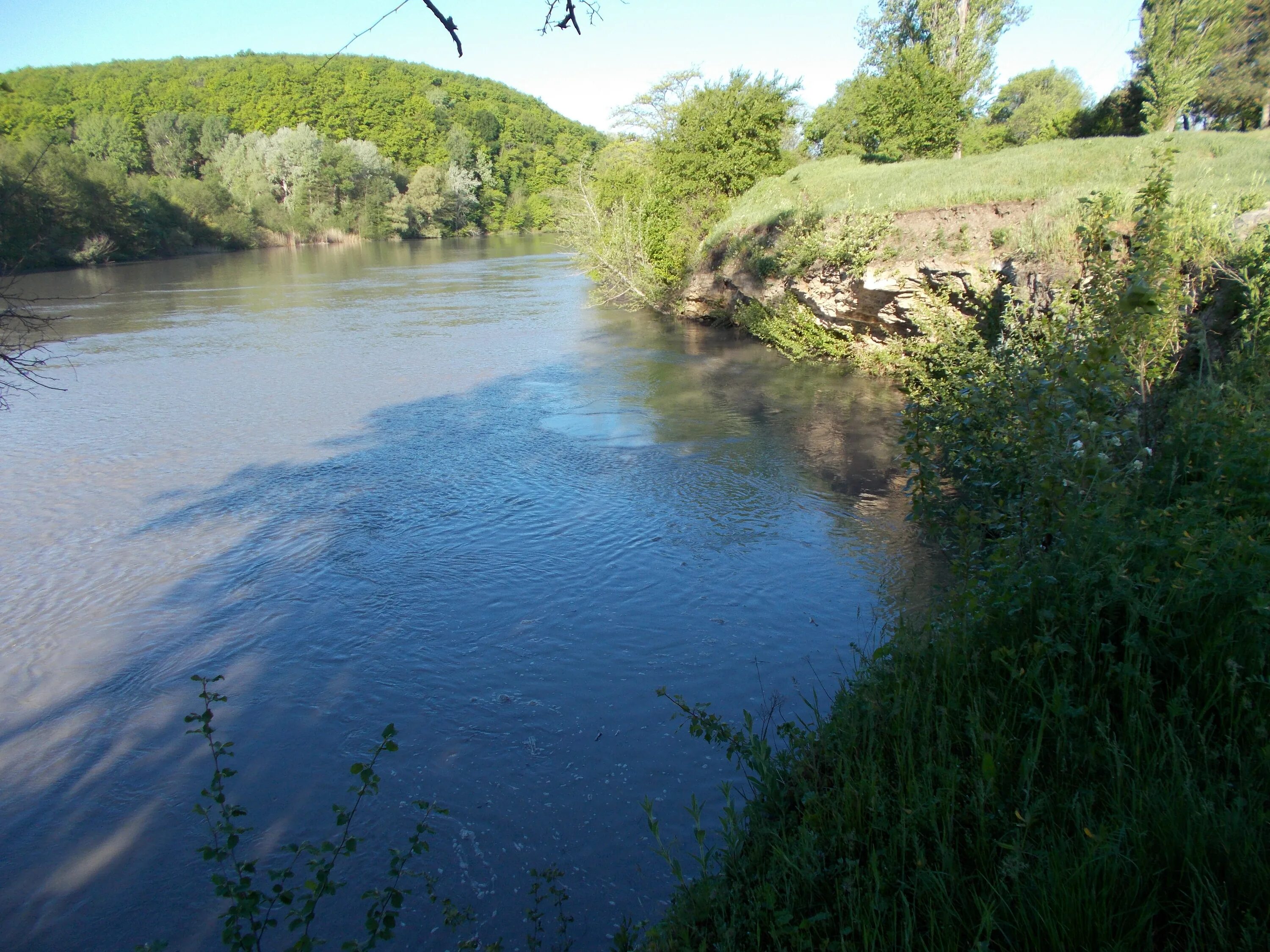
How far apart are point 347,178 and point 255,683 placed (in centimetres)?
6492

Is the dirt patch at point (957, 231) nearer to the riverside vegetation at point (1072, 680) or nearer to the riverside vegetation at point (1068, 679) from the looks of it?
the riverside vegetation at point (1068, 679)

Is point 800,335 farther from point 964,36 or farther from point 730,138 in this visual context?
point 964,36

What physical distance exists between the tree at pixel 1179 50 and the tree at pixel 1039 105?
14.5ft

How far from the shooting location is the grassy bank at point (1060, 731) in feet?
7.50

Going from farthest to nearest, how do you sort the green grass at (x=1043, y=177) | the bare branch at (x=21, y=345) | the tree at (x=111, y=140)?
the tree at (x=111, y=140) → the green grass at (x=1043, y=177) → the bare branch at (x=21, y=345)

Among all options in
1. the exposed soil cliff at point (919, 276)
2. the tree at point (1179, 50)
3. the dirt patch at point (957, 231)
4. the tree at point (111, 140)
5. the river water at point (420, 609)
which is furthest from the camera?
the tree at point (111, 140)

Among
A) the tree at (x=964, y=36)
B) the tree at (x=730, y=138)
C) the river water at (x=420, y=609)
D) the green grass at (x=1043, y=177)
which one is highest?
the tree at (x=964, y=36)

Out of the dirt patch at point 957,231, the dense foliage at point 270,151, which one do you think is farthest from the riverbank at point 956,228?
the dense foliage at point 270,151

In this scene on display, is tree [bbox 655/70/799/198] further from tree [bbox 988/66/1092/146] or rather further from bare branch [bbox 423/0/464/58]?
bare branch [bbox 423/0/464/58]

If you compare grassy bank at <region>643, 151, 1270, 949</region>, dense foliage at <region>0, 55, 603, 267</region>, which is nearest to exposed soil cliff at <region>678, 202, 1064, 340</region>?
grassy bank at <region>643, 151, 1270, 949</region>

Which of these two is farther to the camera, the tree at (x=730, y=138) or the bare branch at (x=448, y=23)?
the tree at (x=730, y=138)

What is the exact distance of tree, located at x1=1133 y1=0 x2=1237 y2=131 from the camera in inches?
797

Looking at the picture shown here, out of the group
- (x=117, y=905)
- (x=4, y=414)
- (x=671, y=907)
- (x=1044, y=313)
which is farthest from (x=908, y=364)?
(x=4, y=414)

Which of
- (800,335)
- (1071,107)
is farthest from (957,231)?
(1071,107)
